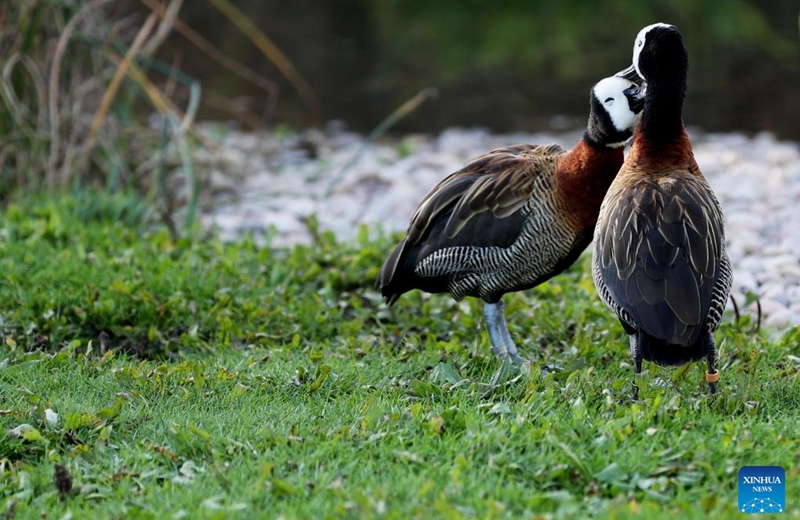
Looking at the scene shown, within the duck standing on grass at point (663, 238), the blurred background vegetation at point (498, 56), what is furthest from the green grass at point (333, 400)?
the blurred background vegetation at point (498, 56)

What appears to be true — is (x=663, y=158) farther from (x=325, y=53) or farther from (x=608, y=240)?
(x=325, y=53)

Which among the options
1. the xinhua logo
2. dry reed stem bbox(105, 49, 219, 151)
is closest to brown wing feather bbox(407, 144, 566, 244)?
the xinhua logo

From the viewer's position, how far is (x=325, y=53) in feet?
55.3

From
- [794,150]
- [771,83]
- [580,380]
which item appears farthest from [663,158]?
[771,83]

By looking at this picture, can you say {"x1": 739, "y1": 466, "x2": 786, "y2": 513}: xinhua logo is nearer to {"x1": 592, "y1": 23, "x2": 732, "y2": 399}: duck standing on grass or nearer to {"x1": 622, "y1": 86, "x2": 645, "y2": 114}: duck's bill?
{"x1": 592, "y1": 23, "x2": 732, "y2": 399}: duck standing on grass

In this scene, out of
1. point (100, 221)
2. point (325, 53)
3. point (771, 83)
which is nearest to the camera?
point (100, 221)

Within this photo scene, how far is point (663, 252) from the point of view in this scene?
4859 mm

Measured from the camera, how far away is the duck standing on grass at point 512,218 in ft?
18.7

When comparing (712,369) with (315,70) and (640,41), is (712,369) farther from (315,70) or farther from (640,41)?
(315,70)

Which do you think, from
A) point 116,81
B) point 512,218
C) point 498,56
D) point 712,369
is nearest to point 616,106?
point 512,218

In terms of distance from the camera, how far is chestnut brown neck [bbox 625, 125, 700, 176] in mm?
5340

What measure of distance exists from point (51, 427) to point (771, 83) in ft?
39.9

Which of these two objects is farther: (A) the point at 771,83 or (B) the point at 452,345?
(A) the point at 771,83

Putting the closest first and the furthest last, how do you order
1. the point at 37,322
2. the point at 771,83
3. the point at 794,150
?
the point at 37,322 → the point at 794,150 → the point at 771,83
